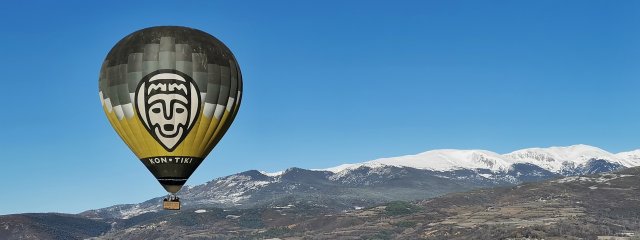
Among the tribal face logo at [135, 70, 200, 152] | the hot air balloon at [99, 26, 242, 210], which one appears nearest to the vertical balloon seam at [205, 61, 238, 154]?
the hot air balloon at [99, 26, 242, 210]

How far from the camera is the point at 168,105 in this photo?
80875 mm

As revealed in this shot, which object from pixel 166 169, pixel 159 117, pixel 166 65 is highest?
pixel 166 65

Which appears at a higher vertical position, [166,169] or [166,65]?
[166,65]

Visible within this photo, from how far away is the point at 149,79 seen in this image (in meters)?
82.8

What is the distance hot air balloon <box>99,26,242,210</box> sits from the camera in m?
81.2

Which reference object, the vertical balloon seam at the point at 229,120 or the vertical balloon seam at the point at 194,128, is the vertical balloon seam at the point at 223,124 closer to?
the vertical balloon seam at the point at 229,120

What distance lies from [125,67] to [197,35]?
8.40m

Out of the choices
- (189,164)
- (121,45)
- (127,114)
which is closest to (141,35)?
(121,45)

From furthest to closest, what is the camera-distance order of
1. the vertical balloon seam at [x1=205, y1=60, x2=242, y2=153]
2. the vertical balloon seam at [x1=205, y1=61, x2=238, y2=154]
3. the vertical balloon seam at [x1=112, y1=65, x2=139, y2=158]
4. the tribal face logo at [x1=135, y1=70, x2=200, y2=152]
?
the vertical balloon seam at [x1=205, y1=60, x2=242, y2=153]
the vertical balloon seam at [x1=205, y1=61, x2=238, y2=154]
the vertical balloon seam at [x1=112, y1=65, x2=139, y2=158]
the tribal face logo at [x1=135, y1=70, x2=200, y2=152]

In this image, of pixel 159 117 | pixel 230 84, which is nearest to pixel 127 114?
pixel 159 117

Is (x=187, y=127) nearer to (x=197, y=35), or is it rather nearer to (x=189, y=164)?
(x=189, y=164)

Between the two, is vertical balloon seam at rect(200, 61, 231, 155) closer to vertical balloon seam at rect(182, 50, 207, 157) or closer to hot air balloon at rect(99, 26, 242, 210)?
hot air balloon at rect(99, 26, 242, 210)

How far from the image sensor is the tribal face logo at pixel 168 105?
266 feet

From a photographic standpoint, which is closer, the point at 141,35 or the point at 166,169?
the point at 166,169
